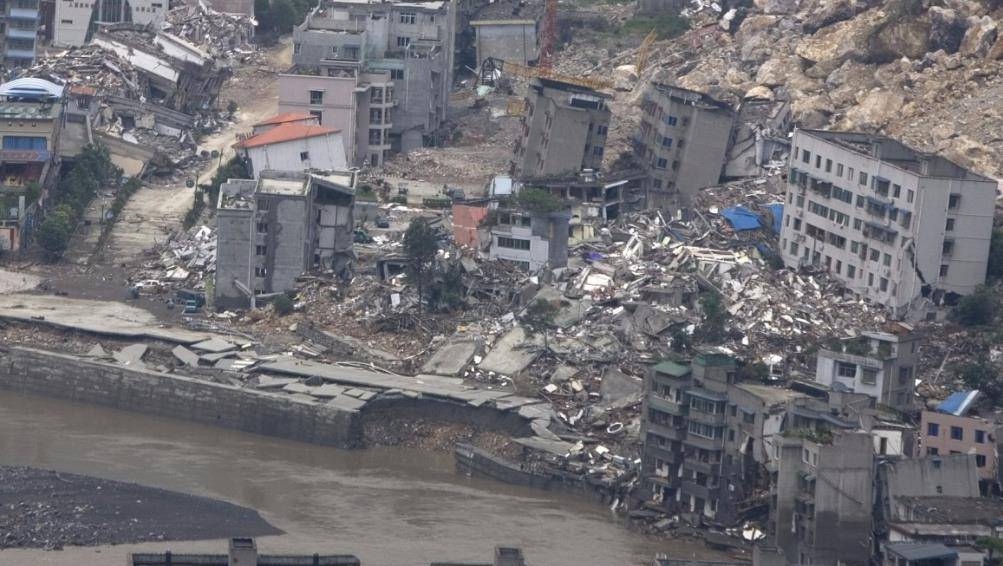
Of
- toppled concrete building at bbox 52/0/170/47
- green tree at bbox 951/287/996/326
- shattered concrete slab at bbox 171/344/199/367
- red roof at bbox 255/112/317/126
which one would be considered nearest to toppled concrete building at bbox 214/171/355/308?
shattered concrete slab at bbox 171/344/199/367

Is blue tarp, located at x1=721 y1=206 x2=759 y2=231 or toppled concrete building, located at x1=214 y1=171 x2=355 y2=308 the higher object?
blue tarp, located at x1=721 y1=206 x2=759 y2=231

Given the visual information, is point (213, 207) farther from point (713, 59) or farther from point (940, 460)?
point (940, 460)

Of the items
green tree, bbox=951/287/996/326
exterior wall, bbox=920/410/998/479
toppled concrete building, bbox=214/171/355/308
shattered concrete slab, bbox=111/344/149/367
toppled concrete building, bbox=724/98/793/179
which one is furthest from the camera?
toppled concrete building, bbox=724/98/793/179

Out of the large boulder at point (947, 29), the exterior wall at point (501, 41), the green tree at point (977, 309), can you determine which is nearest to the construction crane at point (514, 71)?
the exterior wall at point (501, 41)

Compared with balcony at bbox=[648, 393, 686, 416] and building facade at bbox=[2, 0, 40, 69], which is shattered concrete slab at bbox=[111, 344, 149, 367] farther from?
building facade at bbox=[2, 0, 40, 69]

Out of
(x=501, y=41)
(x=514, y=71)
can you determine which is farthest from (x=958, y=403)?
(x=501, y=41)

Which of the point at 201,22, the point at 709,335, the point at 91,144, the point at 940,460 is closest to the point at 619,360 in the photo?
the point at 709,335

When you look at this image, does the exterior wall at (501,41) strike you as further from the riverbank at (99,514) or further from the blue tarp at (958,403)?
the riverbank at (99,514)

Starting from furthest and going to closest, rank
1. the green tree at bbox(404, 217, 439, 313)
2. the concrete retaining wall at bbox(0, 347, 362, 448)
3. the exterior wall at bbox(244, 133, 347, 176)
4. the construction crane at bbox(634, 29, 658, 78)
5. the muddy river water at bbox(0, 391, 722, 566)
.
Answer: the construction crane at bbox(634, 29, 658, 78) < the exterior wall at bbox(244, 133, 347, 176) < the green tree at bbox(404, 217, 439, 313) < the concrete retaining wall at bbox(0, 347, 362, 448) < the muddy river water at bbox(0, 391, 722, 566)
